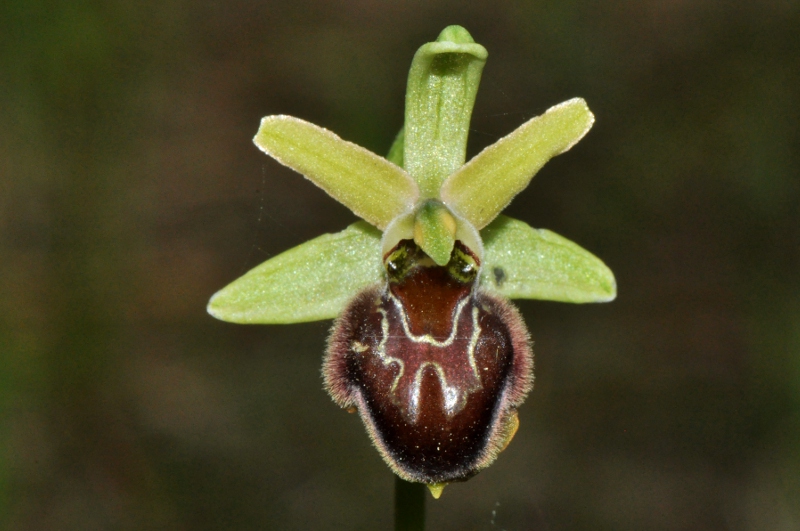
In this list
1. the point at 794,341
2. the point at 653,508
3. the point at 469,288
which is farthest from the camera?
the point at 653,508

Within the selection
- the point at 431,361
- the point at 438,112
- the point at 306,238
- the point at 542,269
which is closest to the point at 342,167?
the point at 438,112

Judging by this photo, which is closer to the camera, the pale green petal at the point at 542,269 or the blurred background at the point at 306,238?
the pale green petal at the point at 542,269

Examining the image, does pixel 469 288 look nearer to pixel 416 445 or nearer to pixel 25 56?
pixel 416 445

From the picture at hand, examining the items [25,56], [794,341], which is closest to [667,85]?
[794,341]

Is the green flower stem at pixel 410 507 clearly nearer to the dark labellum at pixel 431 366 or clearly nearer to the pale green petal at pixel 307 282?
the dark labellum at pixel 431 366

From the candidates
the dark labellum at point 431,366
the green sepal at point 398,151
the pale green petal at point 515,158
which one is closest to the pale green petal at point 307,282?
the dark labellum at point 431,366

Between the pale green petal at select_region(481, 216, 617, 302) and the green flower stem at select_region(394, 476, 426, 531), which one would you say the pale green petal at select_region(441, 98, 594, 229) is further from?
the green flower stem at select_region(394, 476, 426, 531)
